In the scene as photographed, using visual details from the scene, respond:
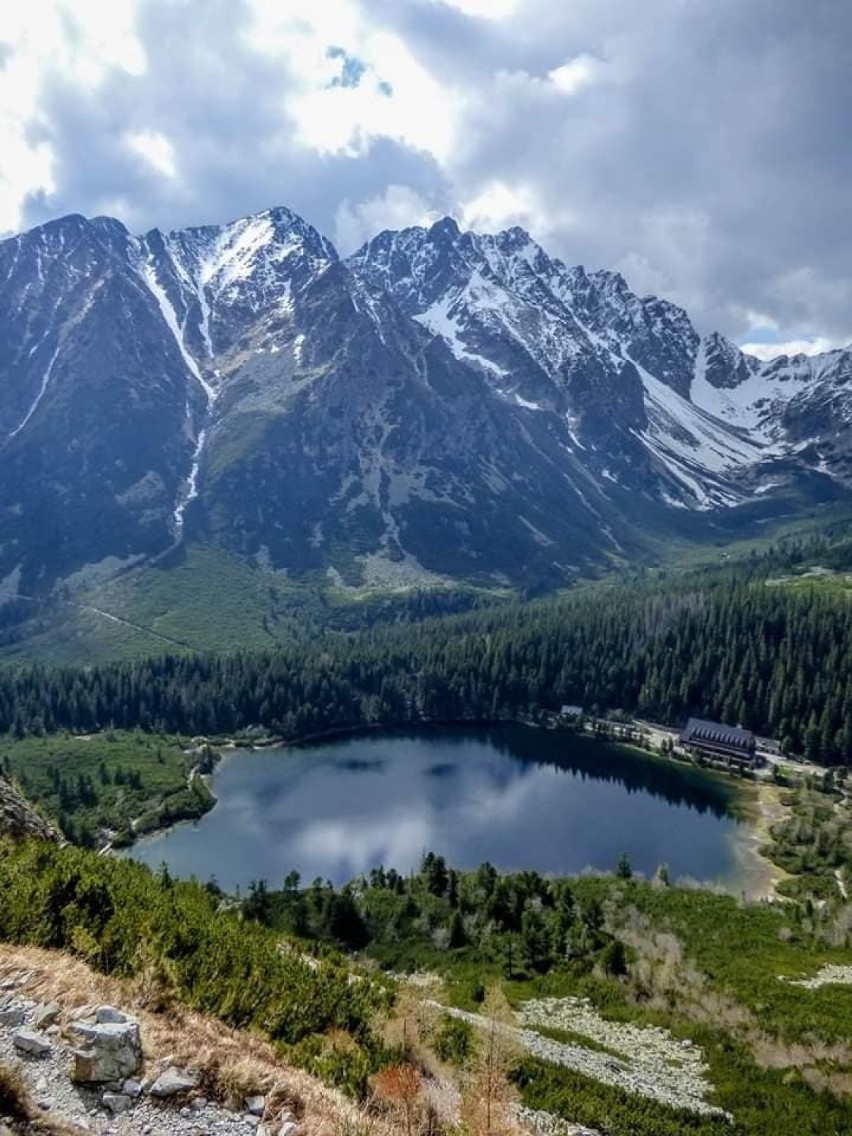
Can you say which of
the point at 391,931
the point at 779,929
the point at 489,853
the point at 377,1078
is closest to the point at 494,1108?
the point at 377,1078

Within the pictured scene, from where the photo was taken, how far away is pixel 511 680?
Answer: 162m

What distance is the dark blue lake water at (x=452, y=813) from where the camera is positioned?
303 feet

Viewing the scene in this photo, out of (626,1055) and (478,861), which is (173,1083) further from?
(478,861)

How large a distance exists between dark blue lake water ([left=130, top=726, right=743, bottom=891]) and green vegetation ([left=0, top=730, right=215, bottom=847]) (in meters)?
3.65

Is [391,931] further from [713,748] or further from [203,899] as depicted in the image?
[713,748]

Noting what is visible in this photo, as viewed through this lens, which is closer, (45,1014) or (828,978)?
(45,1014)

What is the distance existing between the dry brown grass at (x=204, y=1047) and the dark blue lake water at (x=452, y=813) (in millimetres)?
76222

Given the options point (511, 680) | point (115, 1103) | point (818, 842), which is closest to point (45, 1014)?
point (115, 1103)

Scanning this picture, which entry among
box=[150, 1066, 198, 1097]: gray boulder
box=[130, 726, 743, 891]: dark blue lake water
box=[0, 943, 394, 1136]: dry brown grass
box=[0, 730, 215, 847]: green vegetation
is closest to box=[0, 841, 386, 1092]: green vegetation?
box=[0, 943, 394, 1136]: dry brown grass

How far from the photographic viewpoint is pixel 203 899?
33125mm

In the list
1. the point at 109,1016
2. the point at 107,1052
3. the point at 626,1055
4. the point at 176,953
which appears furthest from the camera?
the point at 626,1055

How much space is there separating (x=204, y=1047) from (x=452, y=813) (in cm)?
9624

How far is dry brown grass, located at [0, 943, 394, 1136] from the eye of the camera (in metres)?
14.0

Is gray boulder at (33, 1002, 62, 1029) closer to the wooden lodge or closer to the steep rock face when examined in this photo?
the steep rock face
